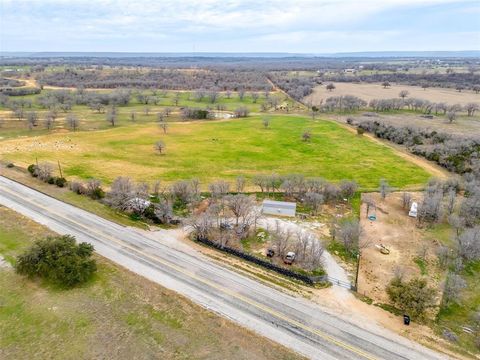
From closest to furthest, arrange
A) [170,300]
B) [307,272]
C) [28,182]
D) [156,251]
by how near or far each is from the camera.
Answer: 1. [170,300]
2. [307,272]
3. [156,251]
4. [28,182]

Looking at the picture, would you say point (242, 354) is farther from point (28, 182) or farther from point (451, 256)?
point (28, 182)

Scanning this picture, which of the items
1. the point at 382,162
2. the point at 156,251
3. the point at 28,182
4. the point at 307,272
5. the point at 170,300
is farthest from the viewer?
the point at 382,162

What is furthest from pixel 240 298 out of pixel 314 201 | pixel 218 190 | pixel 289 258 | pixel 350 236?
pixel 218 190

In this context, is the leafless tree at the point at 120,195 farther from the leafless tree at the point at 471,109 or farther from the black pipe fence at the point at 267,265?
the leafless tree at the point at 471,109

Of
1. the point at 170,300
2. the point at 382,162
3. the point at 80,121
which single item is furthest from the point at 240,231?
the point at 80,121

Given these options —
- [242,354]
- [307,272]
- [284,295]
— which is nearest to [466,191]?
[307,272]

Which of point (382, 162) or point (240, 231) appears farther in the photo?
point (382, 162)

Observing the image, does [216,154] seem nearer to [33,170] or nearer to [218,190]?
[218,190]
